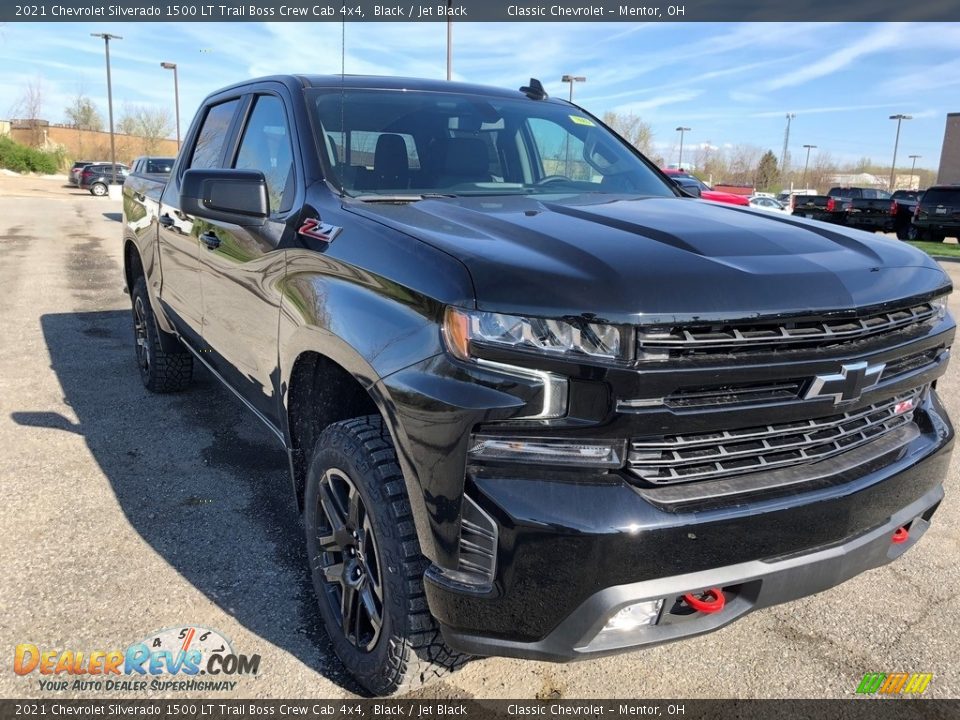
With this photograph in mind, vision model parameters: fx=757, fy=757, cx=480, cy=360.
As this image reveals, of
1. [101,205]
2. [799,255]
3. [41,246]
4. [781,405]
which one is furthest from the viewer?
[101,205]

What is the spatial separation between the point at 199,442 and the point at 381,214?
8.60 ft

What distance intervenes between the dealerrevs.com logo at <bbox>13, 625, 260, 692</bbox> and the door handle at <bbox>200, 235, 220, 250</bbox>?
65.2 inches

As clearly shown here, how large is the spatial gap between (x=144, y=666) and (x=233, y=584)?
0.51m

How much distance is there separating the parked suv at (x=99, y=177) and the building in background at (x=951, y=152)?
52.4 meters

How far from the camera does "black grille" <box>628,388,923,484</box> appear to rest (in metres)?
1.76

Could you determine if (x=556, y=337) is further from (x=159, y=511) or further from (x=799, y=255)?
(x=159, y=511)

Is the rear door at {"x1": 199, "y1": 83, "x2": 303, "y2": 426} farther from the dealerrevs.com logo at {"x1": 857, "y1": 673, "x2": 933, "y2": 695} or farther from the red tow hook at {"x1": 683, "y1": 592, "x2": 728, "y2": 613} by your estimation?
the dealerrevs.com logo at {"x1": 857, "y1": 673, "x2": 933, "y2": 695}

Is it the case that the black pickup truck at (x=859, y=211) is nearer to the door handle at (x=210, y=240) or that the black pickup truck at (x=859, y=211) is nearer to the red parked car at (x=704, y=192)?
the red parked car at (x=704, y=192)

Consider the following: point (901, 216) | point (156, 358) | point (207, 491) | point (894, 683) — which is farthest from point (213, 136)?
point (901, 216)

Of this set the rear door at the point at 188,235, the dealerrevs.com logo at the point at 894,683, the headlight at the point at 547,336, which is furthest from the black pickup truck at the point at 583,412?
the rear door at the point at 188,235

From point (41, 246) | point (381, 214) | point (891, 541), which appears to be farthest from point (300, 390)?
point (41, 246)

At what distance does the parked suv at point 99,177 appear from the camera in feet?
116

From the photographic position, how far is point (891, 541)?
7.11 ft

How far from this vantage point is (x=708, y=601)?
1900mm
